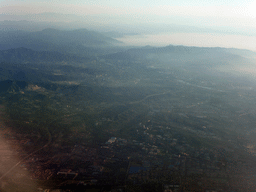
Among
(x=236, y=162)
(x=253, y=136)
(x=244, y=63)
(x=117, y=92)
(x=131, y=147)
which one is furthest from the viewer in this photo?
(x=244, y=63)

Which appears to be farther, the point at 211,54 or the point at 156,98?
the point at 211,54

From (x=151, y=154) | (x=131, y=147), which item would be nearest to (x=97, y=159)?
(x=131, y=147)

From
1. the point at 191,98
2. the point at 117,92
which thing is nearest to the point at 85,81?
the point at 117,92

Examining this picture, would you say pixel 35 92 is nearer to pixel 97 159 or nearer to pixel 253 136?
pixel 97 159

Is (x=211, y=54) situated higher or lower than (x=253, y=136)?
higher

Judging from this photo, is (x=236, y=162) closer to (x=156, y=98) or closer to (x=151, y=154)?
(x=151, y=154)

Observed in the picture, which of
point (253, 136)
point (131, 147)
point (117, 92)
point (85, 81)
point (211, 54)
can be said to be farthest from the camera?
point (211, 54)

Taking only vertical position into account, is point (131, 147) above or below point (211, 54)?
below

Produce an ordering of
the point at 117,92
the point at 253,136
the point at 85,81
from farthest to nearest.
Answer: the point at 85,81
the point at 117,92
the point at 253,136

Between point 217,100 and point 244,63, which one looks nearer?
point 217,100
